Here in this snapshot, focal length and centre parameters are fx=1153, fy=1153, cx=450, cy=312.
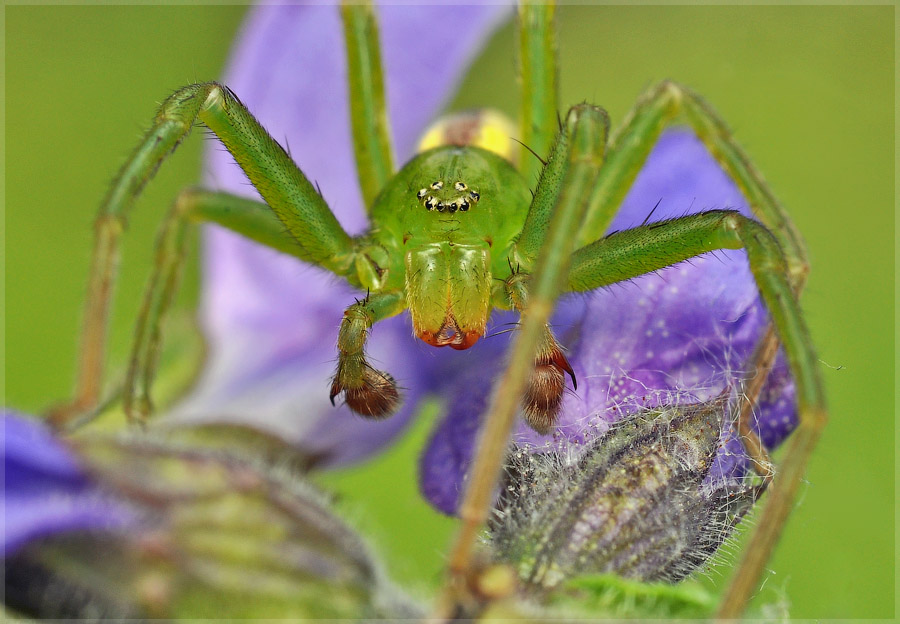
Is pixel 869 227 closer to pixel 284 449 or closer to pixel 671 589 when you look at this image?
pixel 284 449

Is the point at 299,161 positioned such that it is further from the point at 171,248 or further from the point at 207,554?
the point at 207,554

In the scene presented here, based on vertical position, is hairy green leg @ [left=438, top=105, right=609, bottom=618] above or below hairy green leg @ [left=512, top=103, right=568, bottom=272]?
below

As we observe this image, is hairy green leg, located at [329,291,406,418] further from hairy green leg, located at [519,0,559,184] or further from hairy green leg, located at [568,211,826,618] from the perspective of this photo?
hairy green leg, located at [519,0,559,184]

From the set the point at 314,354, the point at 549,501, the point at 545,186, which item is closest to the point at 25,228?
the point at 314,354

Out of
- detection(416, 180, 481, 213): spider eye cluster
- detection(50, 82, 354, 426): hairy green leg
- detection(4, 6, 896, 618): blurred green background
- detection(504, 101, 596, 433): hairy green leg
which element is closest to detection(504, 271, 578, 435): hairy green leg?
detection(504, 101, 596, 433): hairy green leg

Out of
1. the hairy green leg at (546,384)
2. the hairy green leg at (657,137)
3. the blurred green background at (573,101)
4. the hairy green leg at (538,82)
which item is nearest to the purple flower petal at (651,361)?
the hairy green leg at (546,384)
